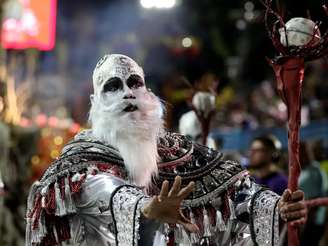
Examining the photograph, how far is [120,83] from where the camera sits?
19.7ft

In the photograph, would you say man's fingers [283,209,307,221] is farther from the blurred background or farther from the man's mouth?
the blurred background

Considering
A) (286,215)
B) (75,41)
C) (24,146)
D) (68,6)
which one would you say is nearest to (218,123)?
(24,146)

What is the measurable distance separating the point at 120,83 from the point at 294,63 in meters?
1.30

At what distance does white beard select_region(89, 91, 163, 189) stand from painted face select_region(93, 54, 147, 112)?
13mm

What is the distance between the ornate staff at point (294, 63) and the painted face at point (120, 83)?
112 cm

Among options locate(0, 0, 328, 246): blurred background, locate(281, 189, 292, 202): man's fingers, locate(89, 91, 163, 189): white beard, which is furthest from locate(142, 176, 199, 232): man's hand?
locate(0, 0, 328, 246): blurred background

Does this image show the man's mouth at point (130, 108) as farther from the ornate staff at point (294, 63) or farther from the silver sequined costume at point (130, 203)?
the ornate staff at point (294, 63)

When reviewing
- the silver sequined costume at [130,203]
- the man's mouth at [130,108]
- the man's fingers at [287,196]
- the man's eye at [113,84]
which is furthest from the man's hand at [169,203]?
the man's eye at [113,84]

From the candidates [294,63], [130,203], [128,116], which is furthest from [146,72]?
[294,63]

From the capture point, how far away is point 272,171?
9.18m

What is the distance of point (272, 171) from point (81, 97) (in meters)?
13.9

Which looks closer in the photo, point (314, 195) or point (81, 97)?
point (314, 195)

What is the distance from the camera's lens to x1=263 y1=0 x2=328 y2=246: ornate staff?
504 cm

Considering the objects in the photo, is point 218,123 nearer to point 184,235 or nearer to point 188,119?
point 188,119
